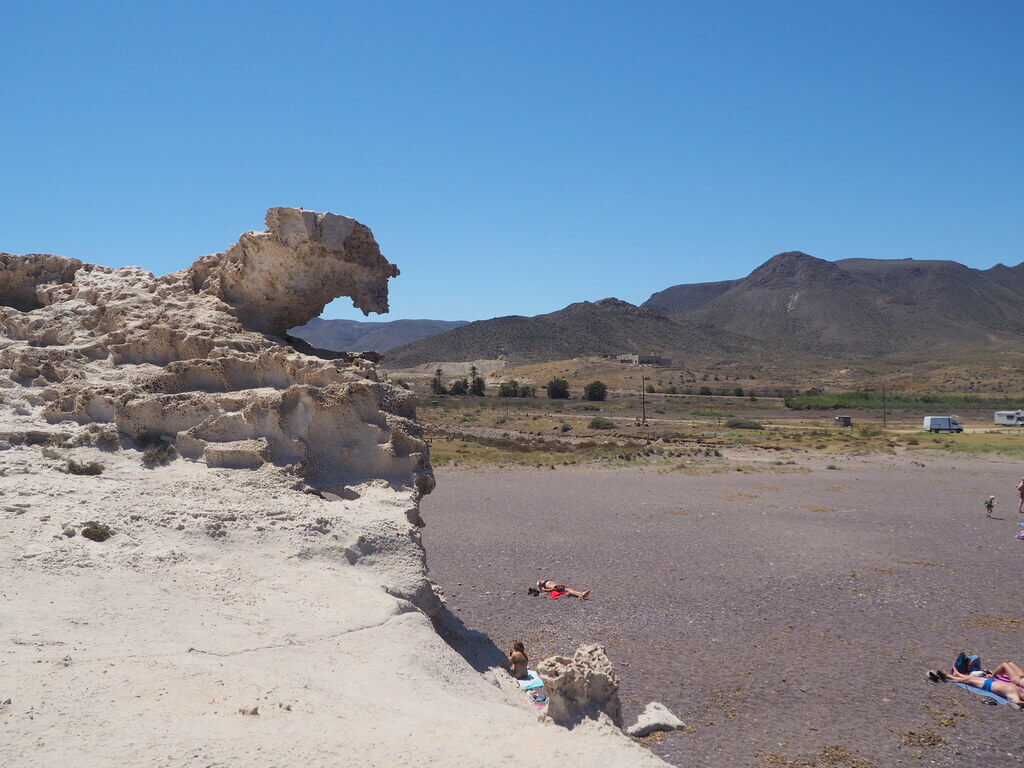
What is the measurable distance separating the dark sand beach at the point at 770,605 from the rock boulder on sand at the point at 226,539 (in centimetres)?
263

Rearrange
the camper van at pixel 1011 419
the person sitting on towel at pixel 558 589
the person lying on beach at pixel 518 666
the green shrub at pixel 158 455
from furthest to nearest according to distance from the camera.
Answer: the camper van at pixel 1011 419, the person sitting on towel at pixel 558 589, the person lying on beach at pixel 518 666, the green shrub at pixel 158 455

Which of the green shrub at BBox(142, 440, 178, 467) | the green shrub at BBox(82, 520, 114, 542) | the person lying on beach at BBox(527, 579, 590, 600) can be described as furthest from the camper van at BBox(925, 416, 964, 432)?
the green shrub at BBox(82, 520, 114, 542)

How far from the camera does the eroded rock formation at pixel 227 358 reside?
727cm

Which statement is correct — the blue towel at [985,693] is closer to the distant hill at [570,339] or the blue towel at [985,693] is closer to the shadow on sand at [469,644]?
the shadow on sand at [469,644]

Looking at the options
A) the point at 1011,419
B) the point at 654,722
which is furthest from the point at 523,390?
the point at 654,722

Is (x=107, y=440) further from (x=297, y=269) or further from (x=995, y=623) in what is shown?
(x=995, y=623)

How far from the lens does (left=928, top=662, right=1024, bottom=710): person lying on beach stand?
317 inches

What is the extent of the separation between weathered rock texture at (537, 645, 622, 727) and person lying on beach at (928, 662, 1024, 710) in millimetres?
5787

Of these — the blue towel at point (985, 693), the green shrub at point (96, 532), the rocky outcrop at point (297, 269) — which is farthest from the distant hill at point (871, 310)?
the green shrub at point (96, 532)

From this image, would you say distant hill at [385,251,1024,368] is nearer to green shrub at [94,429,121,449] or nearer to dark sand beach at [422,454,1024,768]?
dark sand beach at [422,454,1024,768]

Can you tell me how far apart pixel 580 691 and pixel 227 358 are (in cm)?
518

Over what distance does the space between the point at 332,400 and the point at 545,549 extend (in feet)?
29.9

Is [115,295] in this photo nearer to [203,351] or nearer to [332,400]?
[203,351]

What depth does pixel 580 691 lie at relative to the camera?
4645mm
